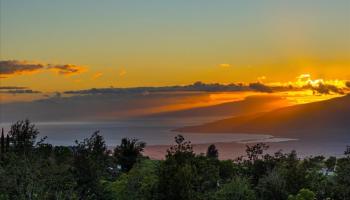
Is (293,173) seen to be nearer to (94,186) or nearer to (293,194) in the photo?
(293,194)

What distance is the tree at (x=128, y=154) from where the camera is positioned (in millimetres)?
69375

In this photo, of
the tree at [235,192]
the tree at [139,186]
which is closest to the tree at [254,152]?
the tree at [235,192]

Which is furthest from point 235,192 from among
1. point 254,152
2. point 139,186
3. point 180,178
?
point 254,152

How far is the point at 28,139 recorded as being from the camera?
5775cm

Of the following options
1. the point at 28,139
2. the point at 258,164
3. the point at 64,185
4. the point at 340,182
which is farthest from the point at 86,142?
the point at 340,182

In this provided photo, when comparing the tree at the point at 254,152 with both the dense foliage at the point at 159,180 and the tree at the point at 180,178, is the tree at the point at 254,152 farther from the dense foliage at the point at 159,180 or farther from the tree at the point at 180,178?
the tree at the point at 180,178

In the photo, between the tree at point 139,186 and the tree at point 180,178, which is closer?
the tree at point 180,178

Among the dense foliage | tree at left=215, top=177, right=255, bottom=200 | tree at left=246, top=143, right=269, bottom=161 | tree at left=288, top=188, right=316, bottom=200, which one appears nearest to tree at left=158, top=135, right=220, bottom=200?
the dense foliage

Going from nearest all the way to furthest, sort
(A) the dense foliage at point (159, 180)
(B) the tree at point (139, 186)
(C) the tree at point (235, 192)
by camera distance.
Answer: (A) the dense foliage at point (159, 180)
(B) the tree at point (139, 186)
(C) the tree at point (235, 192)

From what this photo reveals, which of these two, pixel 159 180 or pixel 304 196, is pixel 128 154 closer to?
pixel 159 180

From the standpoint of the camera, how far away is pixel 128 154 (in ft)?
228

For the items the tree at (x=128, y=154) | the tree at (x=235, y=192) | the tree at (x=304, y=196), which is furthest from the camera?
the tree at (x=128, y=154)

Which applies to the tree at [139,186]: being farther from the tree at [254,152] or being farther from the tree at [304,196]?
the tree at [254,152]

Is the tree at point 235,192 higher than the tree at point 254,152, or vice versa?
the tree at point 254,152
